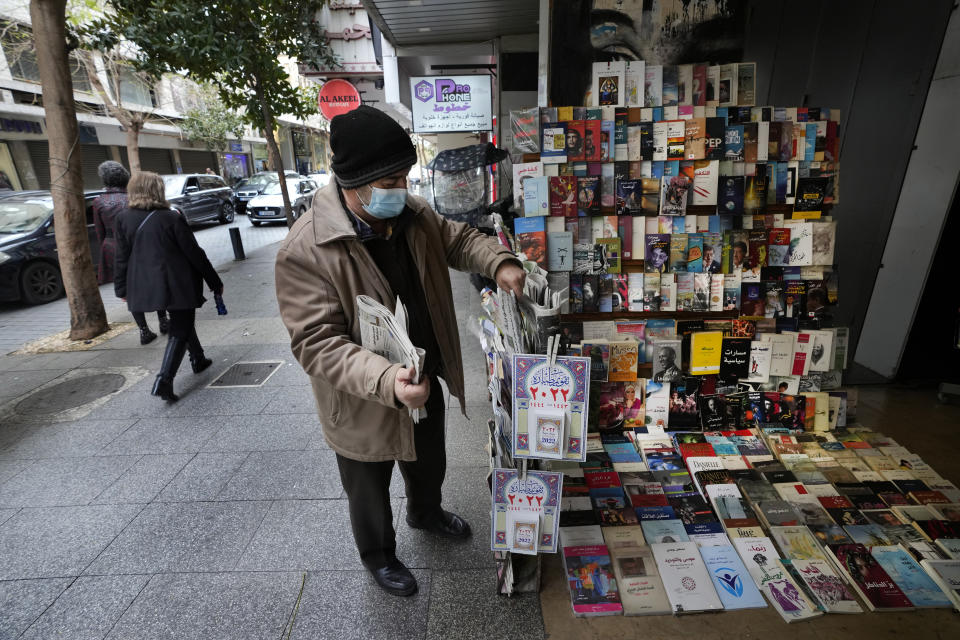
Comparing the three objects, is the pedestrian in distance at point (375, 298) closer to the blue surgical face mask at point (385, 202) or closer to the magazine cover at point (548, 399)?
the blue surgical face mask at point (385, 202)

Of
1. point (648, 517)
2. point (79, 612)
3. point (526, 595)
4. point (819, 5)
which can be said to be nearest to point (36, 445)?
point (79, 612)

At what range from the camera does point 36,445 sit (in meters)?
3.46

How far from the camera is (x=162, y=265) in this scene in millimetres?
4047

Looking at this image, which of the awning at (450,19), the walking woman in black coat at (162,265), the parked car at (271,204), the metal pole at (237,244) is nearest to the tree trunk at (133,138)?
the parked car at (271,204)

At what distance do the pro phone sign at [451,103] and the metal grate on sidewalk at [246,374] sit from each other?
3985 millimetres

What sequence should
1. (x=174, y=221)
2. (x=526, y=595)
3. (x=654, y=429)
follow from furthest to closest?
1. (x=174, y=221)
2. (x=654, y=429)
3. (x=526, y=595)

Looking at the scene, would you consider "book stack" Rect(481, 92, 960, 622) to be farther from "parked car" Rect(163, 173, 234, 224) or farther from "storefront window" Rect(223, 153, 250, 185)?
"storefront window" Rect(223, 153, 250, 185)

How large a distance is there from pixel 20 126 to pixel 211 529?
20127 millimetres

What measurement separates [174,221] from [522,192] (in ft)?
10.8

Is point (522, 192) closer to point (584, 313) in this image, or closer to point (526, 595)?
point (584, 313)

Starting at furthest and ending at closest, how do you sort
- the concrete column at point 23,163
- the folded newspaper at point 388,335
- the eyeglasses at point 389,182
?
the concrete column at point 23,163 < the eyeglasses at point 389,182 < the folded newspaper at point 388,335

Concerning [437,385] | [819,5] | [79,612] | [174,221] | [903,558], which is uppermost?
[819,5]

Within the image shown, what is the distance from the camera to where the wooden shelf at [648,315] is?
281 cm

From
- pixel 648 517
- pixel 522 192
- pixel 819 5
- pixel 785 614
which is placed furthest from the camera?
pixel 819 5
